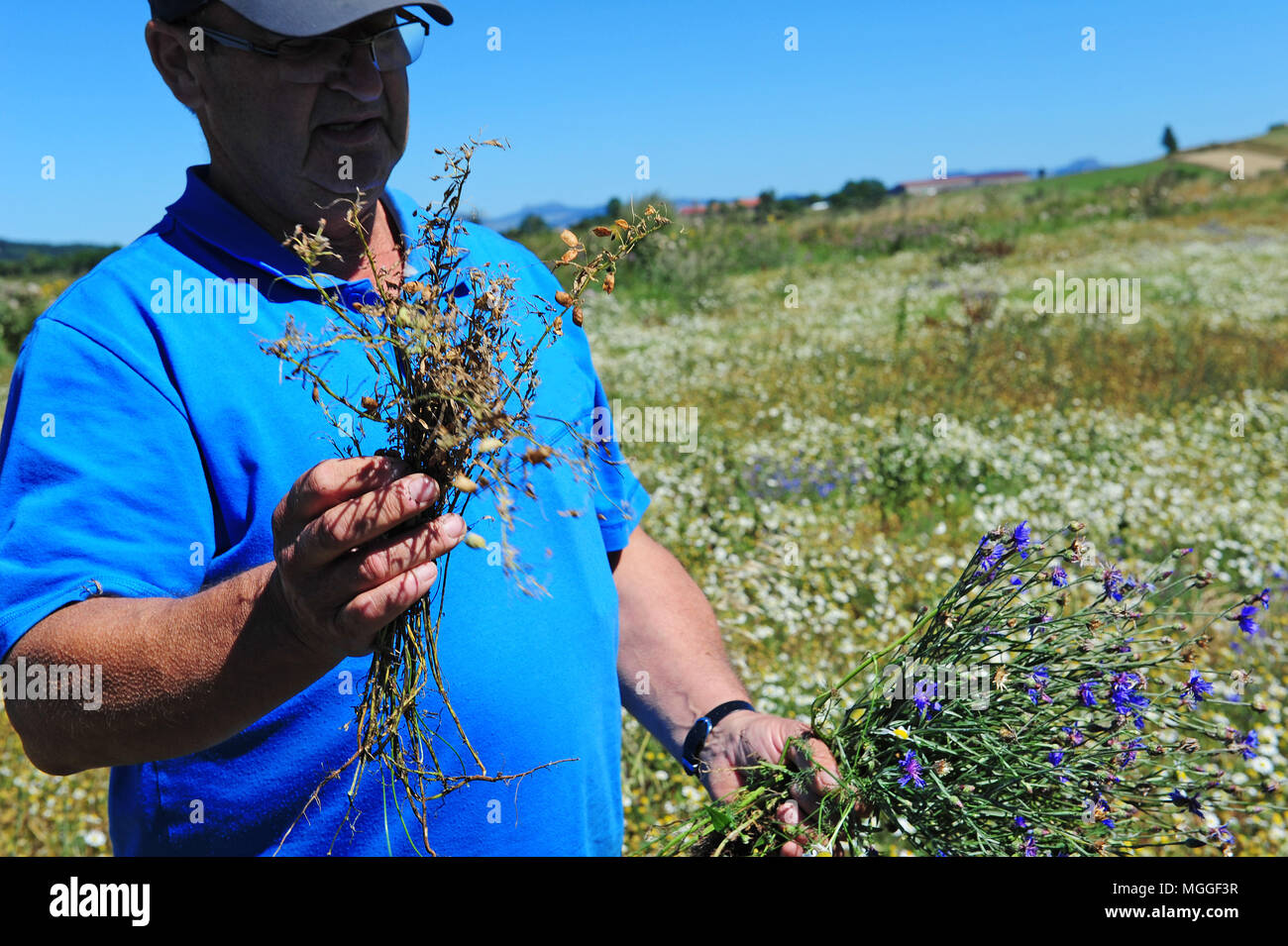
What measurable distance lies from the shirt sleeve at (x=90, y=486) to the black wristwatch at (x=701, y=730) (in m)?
0.99

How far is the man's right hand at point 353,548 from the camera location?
1044 mm

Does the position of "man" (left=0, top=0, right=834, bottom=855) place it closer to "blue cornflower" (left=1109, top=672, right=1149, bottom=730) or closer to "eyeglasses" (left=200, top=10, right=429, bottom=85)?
"eyeglasses" (left=200, top=10, right=429, bottom=85)

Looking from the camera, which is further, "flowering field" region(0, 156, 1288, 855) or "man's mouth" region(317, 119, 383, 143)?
"flowering field" region(0, 156, 1288, 855)

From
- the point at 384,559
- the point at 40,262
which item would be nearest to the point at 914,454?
the point at 384,559

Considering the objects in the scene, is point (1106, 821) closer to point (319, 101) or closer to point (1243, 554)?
point (319, 101)

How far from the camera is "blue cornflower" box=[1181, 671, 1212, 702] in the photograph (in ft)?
5.13

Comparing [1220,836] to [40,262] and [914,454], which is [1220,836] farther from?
[40,262]

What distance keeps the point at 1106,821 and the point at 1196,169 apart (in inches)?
1407

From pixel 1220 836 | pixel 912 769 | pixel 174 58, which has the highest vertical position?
pixel 174 58

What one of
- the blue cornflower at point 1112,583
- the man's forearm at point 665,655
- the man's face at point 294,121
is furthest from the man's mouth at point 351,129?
the blue cornflower at point 1112,583

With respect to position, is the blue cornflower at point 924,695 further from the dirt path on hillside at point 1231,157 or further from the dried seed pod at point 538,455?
the dirt path on hillside at point 1231,157

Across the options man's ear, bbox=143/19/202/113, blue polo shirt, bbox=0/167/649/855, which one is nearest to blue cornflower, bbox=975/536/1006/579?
blue polo shirt, bbox=0/167/649/855

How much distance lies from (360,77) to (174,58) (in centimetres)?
34

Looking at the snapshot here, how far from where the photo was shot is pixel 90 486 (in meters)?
1.25
